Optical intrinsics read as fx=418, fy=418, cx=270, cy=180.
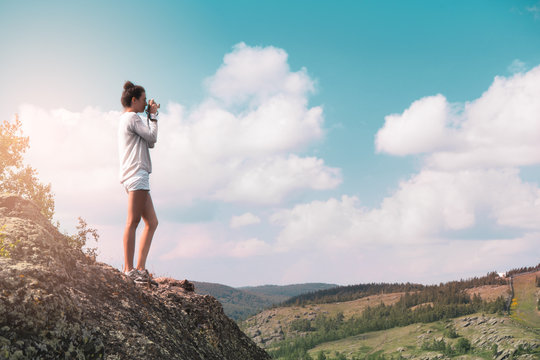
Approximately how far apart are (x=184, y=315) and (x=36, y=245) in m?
3.23

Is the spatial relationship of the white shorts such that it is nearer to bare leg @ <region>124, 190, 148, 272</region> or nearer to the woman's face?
bare leg @ <region>124, 190, 148, 272</region>

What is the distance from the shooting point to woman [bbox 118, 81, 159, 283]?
28.1 ft

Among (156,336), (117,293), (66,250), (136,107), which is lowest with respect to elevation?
(156,336)

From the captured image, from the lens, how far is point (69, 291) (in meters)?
5.74

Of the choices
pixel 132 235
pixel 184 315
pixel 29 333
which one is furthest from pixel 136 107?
pixel 29 333

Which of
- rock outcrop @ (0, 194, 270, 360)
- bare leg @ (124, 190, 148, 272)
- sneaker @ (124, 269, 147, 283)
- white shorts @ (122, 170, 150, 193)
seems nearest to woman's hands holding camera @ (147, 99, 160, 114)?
white shorts @ (122, 170, 150, 193)

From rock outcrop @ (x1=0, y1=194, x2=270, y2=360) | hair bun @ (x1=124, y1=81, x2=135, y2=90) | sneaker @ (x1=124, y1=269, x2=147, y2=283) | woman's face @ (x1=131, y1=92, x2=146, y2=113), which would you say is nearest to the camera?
rock outcrop @ (x1=0, y1=194, x2=270, y2=360)

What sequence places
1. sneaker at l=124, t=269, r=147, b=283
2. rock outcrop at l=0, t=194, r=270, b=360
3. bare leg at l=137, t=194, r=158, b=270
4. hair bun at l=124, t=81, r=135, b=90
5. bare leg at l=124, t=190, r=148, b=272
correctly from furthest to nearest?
hair bun at l=124, t=81, r=135, b=90 → bare leg at l=137, t=194, r=158, b=270 → sneaker at l=124, t=269, r=147, b=283 → bare leg at l=124, t=190, r=148, b=272 → rock outcrop at l=0, t=194, r=270, b=360

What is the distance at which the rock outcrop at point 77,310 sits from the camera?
4.68 metres

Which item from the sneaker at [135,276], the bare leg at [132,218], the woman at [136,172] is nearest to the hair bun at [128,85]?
the woman at [136,172]

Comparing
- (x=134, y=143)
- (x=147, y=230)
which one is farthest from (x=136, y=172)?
(x=147, y=230)

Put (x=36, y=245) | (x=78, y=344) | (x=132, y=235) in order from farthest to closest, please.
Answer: (x=132, y=235) → (x=36, y=245) → (x=78, y=344)

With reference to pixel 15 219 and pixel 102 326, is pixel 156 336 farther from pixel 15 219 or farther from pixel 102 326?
pixel 15 219

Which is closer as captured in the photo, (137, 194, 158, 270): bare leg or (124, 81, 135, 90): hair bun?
(137, 194, 158, 270): bare leg
